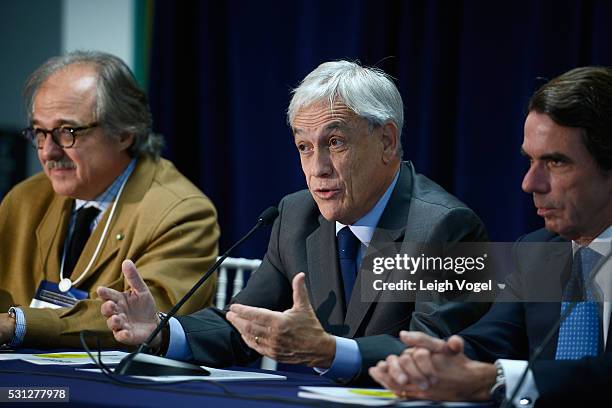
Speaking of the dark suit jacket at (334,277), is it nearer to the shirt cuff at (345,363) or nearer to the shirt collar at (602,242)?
the shirt cuff at (345,363)

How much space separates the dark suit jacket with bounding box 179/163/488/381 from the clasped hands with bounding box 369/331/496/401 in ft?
1.45

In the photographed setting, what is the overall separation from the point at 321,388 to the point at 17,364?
84 cm

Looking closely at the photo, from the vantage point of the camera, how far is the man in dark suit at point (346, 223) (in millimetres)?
2664

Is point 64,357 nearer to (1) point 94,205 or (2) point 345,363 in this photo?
(2) point 345,363

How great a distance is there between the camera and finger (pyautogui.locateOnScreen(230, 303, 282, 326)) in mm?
2232

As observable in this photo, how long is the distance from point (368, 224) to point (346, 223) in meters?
0.06

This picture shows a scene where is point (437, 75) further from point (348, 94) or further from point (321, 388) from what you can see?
point (321, 388)

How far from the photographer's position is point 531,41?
3631 mm

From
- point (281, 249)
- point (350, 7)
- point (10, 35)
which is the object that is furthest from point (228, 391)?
point (10, 35)

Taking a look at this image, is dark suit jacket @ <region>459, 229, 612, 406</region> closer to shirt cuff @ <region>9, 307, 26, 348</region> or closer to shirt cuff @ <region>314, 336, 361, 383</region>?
shirt cuff @ <region>314, 336, 361, 383</region>

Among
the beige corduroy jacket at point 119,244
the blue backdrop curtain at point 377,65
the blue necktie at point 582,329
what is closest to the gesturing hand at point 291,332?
the blue necktie at point 582,329

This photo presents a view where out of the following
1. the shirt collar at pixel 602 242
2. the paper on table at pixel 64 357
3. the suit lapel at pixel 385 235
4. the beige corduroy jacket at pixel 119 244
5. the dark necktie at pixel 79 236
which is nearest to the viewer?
the shirt collar at pixel 602 242

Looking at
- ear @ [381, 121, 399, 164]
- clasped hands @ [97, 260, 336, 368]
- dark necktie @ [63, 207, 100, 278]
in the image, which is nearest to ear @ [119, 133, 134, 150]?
dark necktie @ [63, 207, 100, 278]

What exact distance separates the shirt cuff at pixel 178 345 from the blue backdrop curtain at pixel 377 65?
4.84ft
